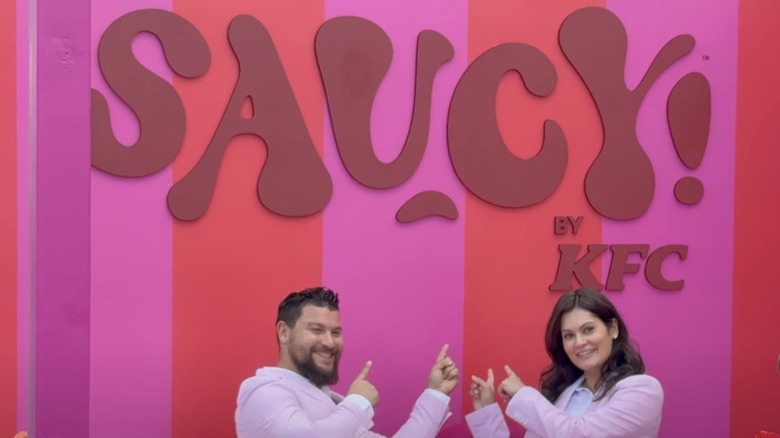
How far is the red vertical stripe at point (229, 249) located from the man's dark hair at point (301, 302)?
26 cm

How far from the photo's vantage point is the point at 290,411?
9.48 feet

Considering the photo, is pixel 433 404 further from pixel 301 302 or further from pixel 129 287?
pixel 129 287

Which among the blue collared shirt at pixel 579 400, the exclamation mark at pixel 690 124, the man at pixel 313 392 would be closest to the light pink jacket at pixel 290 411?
the man at pixel 313 392

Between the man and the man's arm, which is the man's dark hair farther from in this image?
the man's arm

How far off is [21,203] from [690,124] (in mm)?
2443

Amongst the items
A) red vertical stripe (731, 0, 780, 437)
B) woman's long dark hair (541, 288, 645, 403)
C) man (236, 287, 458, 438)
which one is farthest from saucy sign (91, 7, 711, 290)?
man (236, 287, 458, 438)

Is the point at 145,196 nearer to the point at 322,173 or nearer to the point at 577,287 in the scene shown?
the point at 322,173

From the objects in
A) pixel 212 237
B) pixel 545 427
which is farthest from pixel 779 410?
pixel 212 237

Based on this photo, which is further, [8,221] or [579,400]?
[579,400]

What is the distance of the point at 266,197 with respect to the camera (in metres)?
3.37

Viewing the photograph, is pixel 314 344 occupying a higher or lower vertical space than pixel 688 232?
lower

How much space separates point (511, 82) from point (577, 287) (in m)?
0.81

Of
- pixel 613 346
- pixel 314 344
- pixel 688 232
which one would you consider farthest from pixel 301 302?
pixel 688 232

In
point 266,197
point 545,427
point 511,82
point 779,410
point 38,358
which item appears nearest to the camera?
point 38,358
